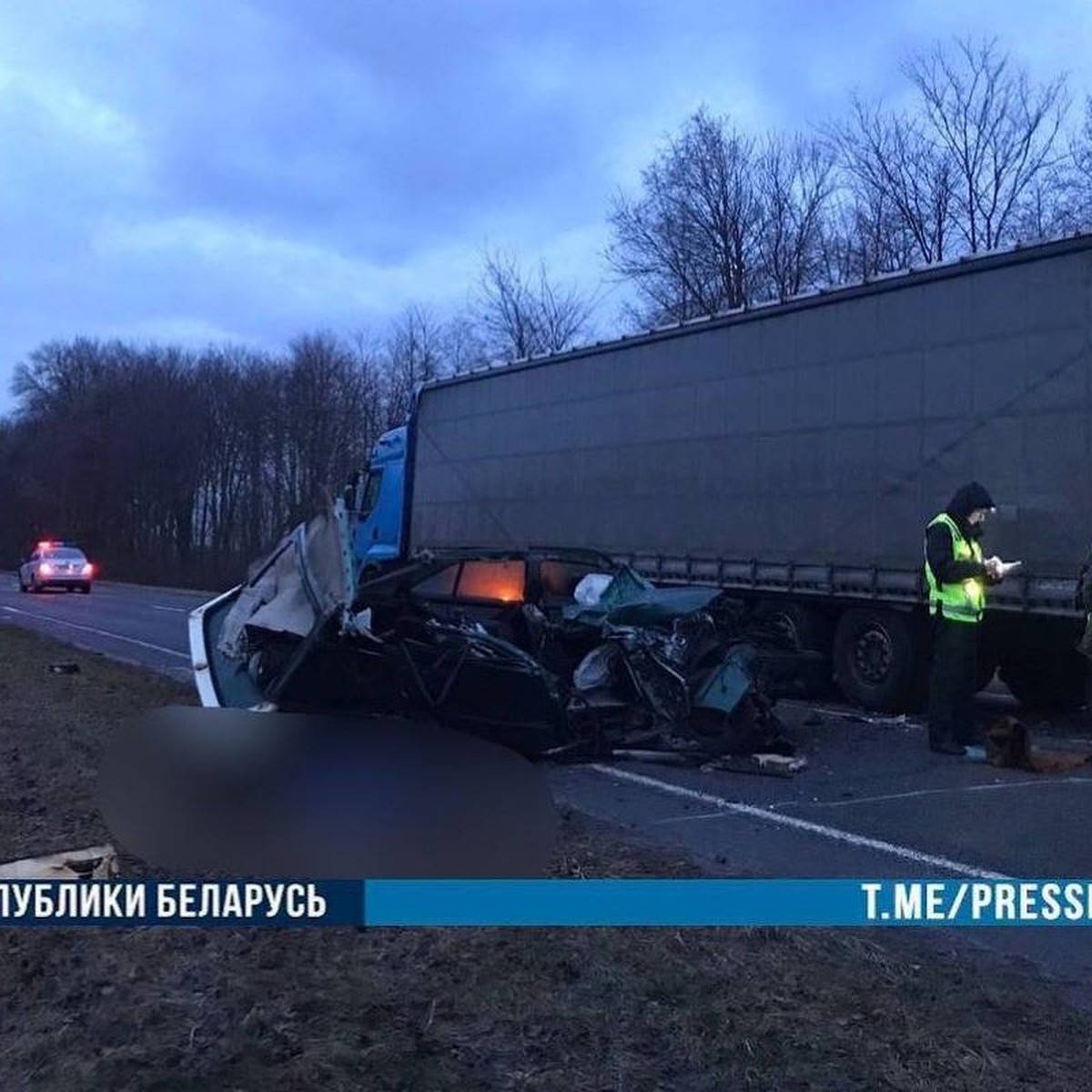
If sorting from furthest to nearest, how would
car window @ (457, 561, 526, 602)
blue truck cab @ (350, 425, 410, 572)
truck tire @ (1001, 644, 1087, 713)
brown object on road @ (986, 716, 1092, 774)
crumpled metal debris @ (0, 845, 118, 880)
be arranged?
blue truck cab @ (350, 425, 410, 572)
truck tire @ (1001, 644, 1087, 713)
car window @ (457, 561, 526, 602)
brown object on road @ (986, 716, 1092, 774)
crumpled metal debris @ (0, 845, 118, 880)

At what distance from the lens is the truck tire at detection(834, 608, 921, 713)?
10875mm


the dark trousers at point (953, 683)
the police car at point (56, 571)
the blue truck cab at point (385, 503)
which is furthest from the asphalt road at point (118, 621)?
the dark trousers at point (953, 683)

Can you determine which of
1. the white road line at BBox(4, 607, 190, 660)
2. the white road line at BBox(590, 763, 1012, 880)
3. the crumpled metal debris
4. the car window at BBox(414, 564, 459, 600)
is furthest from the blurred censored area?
the white road line at BBox(4, 607, 190, 660)

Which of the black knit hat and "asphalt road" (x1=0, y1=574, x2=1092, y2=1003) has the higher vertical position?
the black knit hat

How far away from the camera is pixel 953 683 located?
28.8 ft

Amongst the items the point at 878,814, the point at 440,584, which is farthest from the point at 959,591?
the point at 440,584

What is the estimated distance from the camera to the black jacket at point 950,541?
Answer: 8.62 metres

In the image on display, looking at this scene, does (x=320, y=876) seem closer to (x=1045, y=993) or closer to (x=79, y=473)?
(x=1045, y=993)

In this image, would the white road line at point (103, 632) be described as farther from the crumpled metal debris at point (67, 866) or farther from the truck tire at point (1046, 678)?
the crumpled metal debris at point (67, 866)

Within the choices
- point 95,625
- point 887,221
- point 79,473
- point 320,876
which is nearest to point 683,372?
point 320,876

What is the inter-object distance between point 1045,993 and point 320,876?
2505 millimetres

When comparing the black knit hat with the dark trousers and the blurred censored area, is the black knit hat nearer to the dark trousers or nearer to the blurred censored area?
the dark trousers

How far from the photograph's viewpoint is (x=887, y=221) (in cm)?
2722

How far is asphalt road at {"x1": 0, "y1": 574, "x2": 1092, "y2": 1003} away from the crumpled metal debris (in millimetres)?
2612
